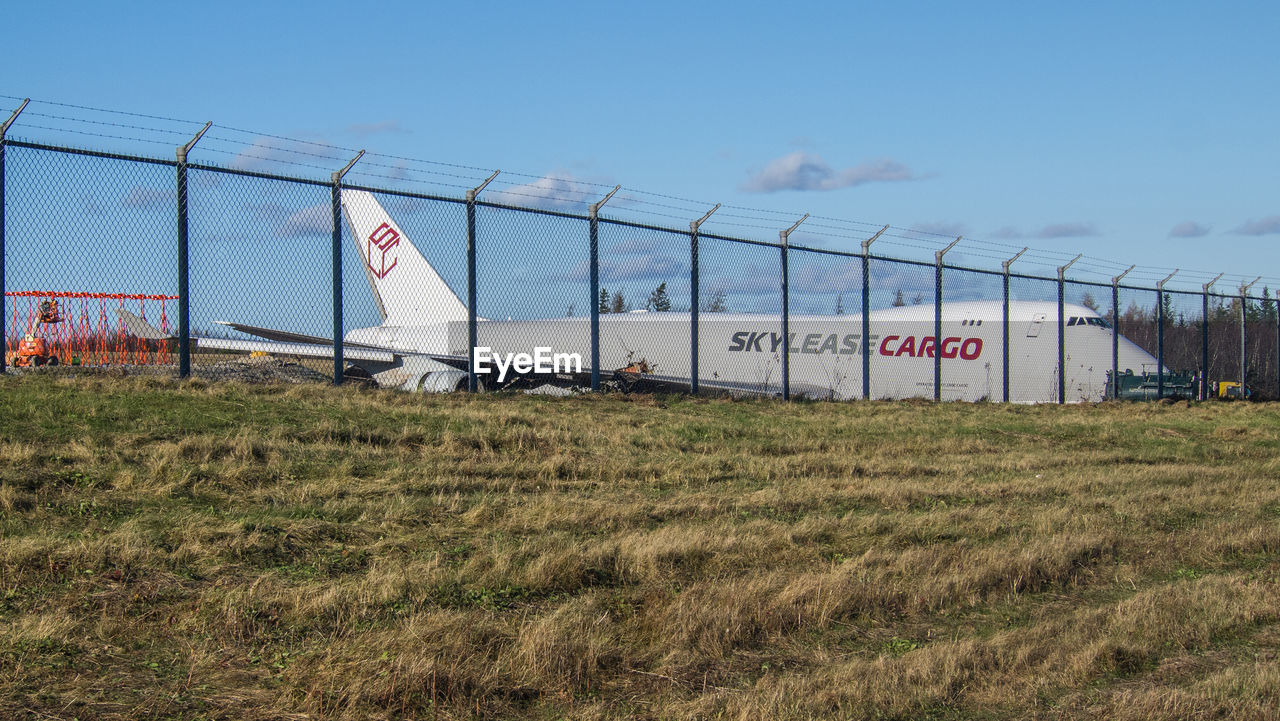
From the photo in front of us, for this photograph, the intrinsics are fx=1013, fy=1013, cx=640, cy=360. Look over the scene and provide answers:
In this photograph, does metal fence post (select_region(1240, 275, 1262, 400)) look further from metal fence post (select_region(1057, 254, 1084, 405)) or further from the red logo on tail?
the red logo on tail

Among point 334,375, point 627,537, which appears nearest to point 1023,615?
point 627,537

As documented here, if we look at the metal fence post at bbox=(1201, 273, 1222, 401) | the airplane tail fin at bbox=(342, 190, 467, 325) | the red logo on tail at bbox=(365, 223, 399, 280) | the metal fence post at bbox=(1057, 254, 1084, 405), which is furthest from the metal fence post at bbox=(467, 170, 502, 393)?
the metal fence post at bbox=(1201, 273, 1222, 401)

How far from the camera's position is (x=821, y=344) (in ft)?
71.0

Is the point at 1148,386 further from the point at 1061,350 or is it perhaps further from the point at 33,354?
the point at 33,354

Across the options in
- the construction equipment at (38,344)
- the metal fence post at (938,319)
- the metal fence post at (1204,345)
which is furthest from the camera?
the metal fence post at (1204,345)

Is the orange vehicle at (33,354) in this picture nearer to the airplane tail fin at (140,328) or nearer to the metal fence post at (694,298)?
the airplane tail fin at (140,328)

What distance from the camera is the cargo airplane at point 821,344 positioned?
19.9 m

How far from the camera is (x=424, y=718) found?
3768 mm

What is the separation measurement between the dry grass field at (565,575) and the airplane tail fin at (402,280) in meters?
9.42

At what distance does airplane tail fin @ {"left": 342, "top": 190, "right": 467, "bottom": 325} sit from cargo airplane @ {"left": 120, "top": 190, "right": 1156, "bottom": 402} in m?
0.03

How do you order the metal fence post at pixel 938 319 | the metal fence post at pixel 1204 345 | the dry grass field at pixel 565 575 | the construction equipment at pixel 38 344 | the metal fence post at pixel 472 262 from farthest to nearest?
1. the metal fence post at pixel 1204 345
2. the metal fence post at pixel 938 319
3. the metal fence post at pixel 472 262
4. the construction equipment at pixel 38 344
5. the dry grass field at pixel 565 575

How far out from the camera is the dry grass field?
13.1ft

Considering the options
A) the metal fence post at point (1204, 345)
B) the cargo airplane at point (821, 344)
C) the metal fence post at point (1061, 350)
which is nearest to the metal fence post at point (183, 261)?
the cargo airplane at point (821, 344)

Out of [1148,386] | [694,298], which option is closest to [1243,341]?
[1148,386]
